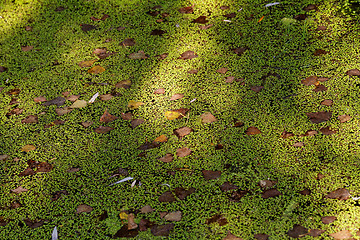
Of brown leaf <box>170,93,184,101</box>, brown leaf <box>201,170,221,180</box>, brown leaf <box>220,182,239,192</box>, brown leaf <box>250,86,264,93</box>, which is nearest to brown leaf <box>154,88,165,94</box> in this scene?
brown leaf <box>170,93,184,101</box>

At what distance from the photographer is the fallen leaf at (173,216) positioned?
2.00 meters

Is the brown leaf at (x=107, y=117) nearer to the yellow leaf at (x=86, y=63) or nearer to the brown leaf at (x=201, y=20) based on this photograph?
the yellow leaf at (x=86, y=63)

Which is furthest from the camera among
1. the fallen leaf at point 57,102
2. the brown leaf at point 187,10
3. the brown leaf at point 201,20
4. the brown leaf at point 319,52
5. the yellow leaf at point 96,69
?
the brown leaf at point 187,10

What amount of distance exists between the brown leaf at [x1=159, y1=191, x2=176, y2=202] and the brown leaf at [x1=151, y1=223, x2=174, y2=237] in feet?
0.50

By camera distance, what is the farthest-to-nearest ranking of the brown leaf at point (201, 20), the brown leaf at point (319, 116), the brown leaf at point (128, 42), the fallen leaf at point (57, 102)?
1. the brown leaf at point (201, 20)
2. the brown leaf at point (128, 42)
3. the fallen leaf at point (57, 102)
4. the brown leaf at point (319, 116)

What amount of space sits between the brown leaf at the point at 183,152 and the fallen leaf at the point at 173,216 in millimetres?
404

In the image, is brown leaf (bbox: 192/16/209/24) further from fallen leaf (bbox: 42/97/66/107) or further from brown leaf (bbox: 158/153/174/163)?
brown leaf (bbox: 158/153/174/163)

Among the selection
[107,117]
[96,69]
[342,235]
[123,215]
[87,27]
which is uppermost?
[87,27]

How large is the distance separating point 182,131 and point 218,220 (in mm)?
689

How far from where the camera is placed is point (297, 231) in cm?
187

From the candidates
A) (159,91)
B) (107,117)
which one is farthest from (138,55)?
(107,117)

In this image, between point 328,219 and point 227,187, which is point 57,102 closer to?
point 227,187

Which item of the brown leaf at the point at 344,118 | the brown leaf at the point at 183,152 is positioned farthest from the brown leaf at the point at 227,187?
the brown leaf at the point at 344,118

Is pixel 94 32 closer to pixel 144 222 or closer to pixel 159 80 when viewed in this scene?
pixel 159 80
